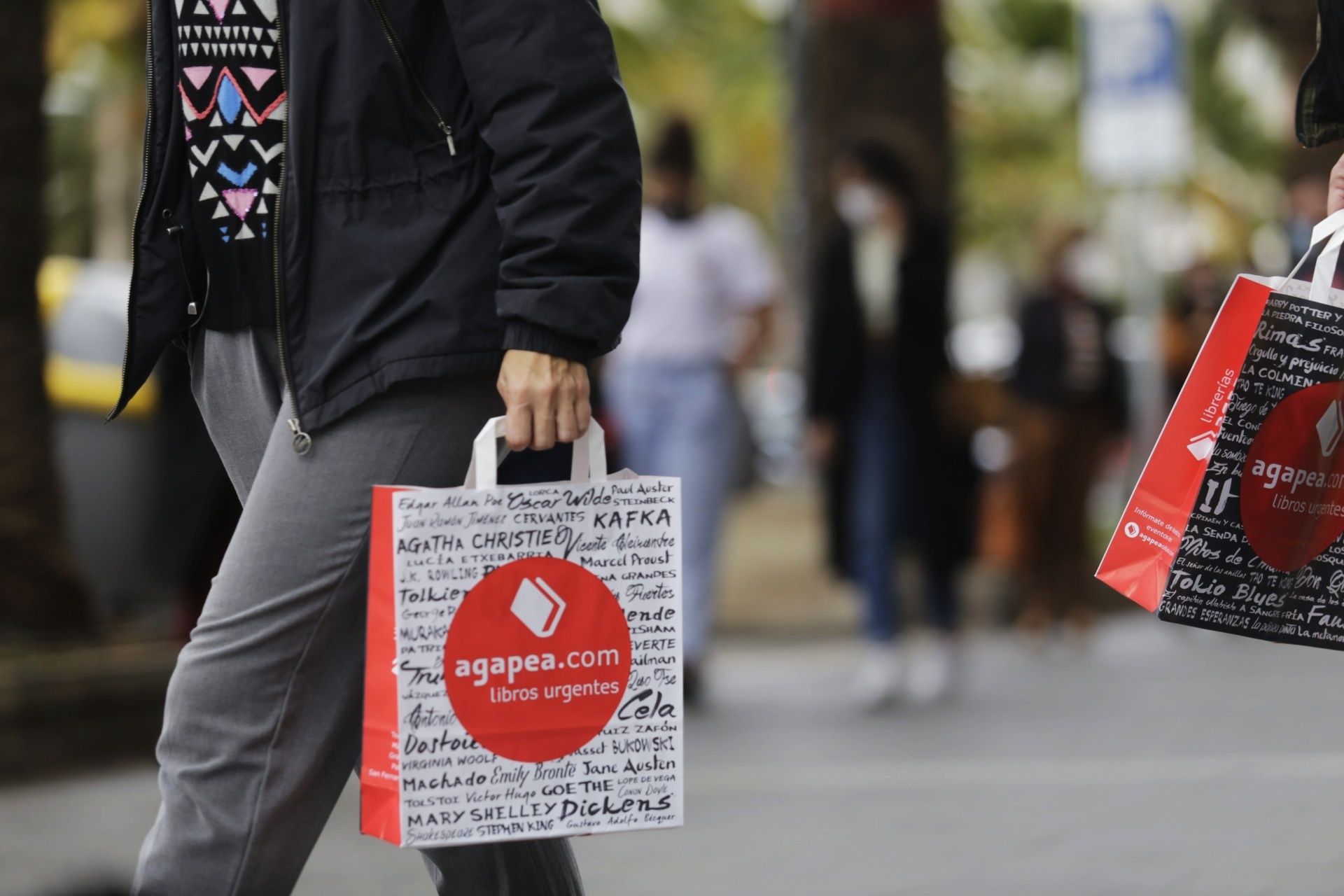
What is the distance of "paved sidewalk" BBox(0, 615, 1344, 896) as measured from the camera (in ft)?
14.6

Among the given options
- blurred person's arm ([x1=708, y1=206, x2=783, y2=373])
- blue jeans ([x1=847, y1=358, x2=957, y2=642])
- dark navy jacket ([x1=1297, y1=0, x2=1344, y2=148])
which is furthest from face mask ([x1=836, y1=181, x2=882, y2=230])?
dark navy jacket ([x1=1297, y1=0, x2=1344, y2=148])

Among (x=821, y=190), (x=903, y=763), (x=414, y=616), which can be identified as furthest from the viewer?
(x=821, y=190)

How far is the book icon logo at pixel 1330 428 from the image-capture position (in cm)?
262

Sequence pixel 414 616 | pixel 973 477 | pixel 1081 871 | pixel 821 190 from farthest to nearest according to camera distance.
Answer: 1. pixel 821 190
2. pixel 973 477
3. pixel 1081 871
4. pixel 414 616

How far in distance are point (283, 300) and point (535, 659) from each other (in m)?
0.53

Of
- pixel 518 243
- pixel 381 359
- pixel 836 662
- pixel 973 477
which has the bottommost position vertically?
pixel 836 662

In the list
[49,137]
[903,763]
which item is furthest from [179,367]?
[903,763]

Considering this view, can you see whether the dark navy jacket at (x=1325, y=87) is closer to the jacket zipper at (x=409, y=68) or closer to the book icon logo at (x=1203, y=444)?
the book icon logo at (x=1203, y=444)

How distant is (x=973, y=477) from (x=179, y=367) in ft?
9.90

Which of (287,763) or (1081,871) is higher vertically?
(287,763)

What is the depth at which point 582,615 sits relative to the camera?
233 cm

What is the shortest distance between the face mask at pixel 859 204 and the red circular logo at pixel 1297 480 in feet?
16.6

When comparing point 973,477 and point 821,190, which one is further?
point 821,190

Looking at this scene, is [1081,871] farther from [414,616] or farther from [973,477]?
[973,477]
